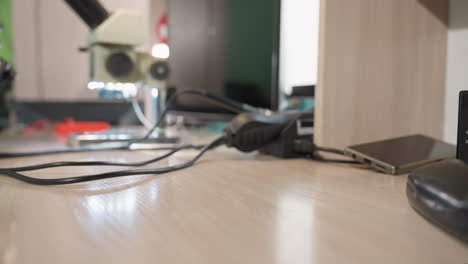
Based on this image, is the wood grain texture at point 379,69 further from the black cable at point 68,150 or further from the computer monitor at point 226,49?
the black cable at point 68,150

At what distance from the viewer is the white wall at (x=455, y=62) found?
1.73 feet

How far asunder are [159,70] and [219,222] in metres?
0.61

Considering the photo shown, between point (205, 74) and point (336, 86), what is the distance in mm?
552

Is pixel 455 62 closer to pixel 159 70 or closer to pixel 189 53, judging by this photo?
pixel 159 70

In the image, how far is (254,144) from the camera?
0.52 meters

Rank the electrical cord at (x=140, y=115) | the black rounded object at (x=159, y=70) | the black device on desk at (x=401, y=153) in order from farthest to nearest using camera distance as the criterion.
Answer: the electrical cord at (x=140, y=115) < the black rounded object at (x=159, y=70) < the black device on desk at (x=401, y=153)

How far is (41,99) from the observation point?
1.47 m

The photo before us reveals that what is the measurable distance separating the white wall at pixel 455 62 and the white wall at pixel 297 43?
0.69ft

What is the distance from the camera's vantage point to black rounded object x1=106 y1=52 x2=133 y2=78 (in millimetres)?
718

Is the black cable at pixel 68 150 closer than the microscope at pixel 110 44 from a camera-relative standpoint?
Yes

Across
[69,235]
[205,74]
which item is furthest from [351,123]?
[205,74]

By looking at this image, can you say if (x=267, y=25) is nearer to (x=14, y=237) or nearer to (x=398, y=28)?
(x=398, y=28)

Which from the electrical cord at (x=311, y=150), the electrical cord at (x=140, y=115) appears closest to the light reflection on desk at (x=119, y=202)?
the electrical cord at (x=311, y=150)

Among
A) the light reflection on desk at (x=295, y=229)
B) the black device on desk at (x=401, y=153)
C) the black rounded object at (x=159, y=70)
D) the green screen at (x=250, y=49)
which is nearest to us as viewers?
the light reflection on desk at (x=295, y=229)
